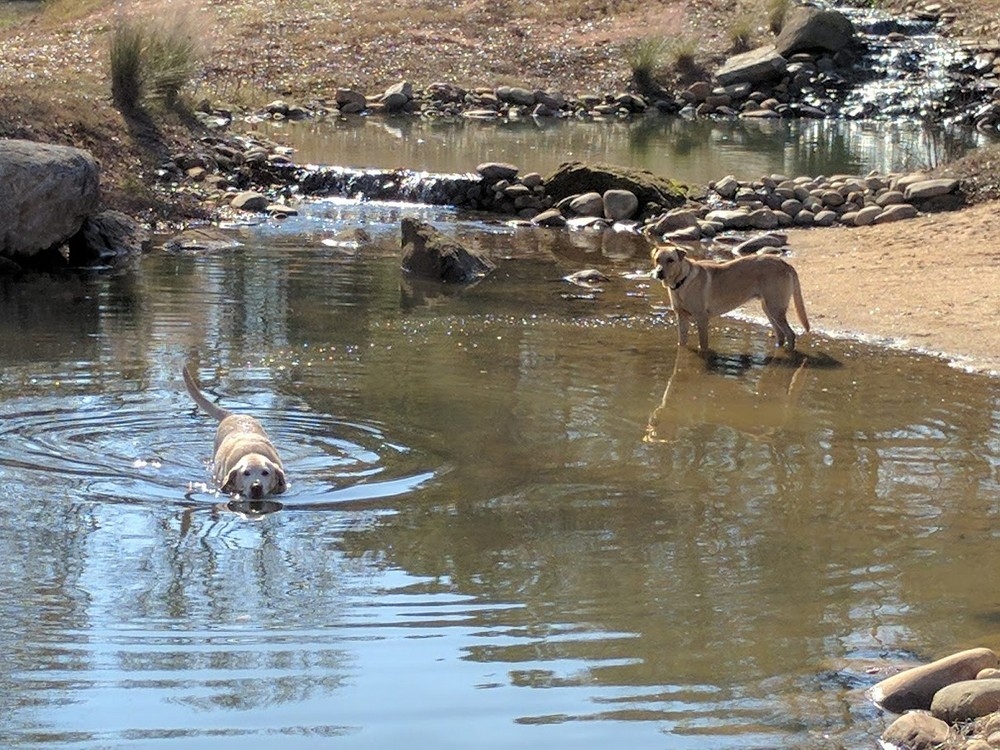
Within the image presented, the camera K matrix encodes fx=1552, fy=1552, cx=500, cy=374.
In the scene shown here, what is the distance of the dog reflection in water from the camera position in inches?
407

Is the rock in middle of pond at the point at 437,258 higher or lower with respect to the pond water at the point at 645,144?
lower

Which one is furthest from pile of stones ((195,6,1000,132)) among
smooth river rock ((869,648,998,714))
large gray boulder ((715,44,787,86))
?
smooth river rock ((869,648,998,714))

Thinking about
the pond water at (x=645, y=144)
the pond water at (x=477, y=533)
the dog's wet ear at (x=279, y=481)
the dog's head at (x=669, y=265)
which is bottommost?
the pond water at (x=477, y=533)

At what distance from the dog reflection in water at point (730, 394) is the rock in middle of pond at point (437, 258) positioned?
3.75 m

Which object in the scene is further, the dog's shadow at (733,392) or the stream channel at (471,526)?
the dog's shadow at (733,392)

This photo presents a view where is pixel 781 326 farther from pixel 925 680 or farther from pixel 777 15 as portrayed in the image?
pixel 777 15

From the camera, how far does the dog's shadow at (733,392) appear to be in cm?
1034

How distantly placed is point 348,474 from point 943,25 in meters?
31.0

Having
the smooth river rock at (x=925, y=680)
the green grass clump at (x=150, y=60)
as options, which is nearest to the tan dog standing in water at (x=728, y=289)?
the smooth river rock at (x=925, y=680)

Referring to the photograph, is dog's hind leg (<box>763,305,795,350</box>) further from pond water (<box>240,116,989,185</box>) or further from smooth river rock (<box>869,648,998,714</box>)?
pond water (<box>240,116,989,185</box>)

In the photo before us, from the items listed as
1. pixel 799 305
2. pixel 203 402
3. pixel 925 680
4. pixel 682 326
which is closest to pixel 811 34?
pixel 799 305

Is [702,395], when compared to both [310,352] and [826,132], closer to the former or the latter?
[310,352]

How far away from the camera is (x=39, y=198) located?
1529 cm

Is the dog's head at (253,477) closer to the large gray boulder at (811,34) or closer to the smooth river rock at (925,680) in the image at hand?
the smooth river rock at (925,680)
